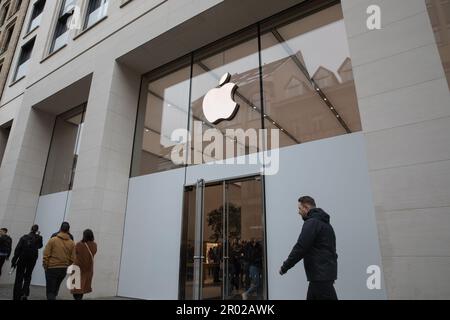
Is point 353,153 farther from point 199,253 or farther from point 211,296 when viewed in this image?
point 211,296

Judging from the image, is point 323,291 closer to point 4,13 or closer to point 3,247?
point 3,247

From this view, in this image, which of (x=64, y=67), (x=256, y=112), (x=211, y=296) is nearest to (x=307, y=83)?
(x=256, y=112)

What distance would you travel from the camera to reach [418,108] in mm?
4426

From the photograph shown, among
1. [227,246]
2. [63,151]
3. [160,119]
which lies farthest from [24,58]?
[227,246]

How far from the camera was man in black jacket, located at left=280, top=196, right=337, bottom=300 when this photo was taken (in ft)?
12.1

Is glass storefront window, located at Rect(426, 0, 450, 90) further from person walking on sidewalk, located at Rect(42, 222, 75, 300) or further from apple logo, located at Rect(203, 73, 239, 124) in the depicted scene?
person walking on sidewalk, located at Rect(42, 222, 75, 300)

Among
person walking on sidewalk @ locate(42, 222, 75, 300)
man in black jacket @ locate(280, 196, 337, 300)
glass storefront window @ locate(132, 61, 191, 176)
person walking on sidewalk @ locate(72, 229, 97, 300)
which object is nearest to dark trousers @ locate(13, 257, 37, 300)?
person walking on sidewalk @ locate(42, 222, 75, 300)

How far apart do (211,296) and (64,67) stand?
10542 millimetres

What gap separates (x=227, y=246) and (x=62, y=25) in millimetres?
13318

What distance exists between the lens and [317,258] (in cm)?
378

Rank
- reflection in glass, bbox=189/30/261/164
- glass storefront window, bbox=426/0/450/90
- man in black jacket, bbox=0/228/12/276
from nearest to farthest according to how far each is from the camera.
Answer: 1. glass storefront window, bbox=426/0/450/90
2. reflection in glass, bbox=189/30/261/164
3. man in black jacket, bbox=0/228/12/276

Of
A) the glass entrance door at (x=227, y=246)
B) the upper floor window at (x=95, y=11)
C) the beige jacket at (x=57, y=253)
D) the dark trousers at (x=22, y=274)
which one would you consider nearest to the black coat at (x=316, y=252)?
the glass entrance door at (x=227, y=246)

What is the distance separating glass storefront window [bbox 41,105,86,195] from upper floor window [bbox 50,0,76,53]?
3140 mm

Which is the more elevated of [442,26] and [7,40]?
[7,40]
